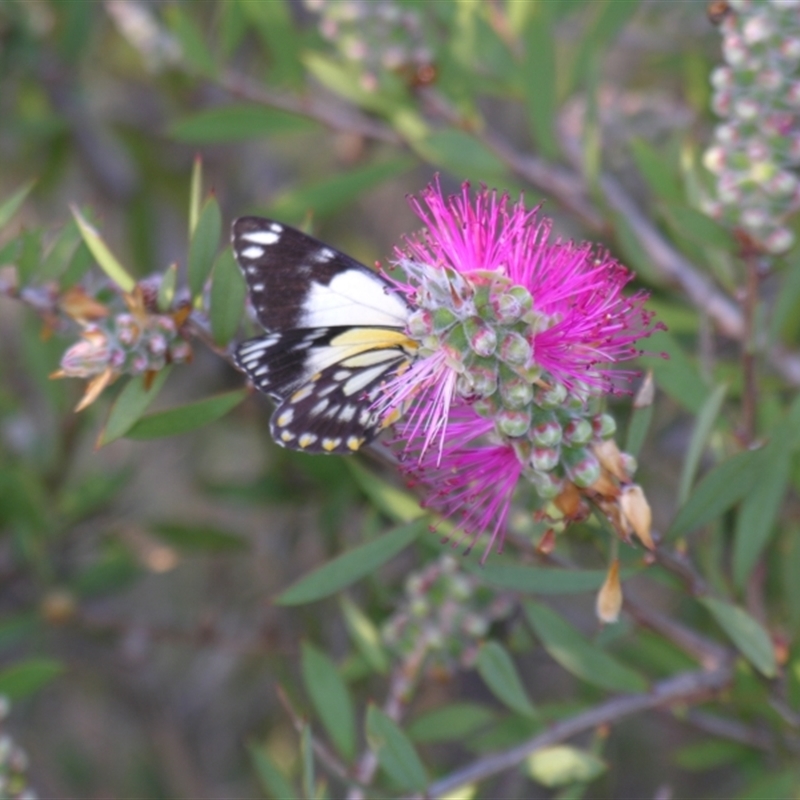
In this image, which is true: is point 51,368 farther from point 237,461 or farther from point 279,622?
point 237,461

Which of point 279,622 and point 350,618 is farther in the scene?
point 279,622

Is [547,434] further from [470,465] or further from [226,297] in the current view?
[226,297]

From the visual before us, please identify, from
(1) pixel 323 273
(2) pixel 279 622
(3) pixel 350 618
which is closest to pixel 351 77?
(1) pixel 323 273

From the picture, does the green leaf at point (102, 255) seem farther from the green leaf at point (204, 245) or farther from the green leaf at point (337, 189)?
the green leaf at point (337, 189)

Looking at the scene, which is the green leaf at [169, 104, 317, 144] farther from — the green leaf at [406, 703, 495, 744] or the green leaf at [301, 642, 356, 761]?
the green leaf at [406, 703, 495, 744]

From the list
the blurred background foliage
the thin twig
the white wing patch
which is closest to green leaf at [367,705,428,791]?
the blurred background foliage

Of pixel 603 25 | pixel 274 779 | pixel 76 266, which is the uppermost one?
pixel 603 25

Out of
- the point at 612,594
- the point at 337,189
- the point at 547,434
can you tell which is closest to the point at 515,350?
the point at 547,434
